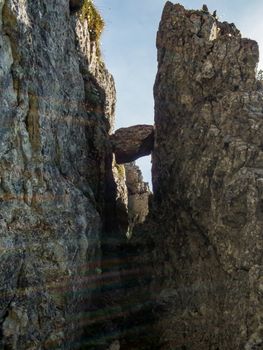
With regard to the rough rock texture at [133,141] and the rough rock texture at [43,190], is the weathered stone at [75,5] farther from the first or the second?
the rough rock texture at [133,141]

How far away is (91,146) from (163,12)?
1182 centimetres

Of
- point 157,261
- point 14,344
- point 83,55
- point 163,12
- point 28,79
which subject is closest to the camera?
point 14,344

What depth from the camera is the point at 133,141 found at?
36062 millimetres

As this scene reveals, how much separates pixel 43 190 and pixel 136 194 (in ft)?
82.5

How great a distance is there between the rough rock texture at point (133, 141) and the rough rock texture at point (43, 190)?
752 centimetres

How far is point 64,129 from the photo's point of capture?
2527cm

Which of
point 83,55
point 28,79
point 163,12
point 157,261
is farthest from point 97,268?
point 163,12

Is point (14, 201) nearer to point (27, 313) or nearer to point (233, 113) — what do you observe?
point (27, 313)

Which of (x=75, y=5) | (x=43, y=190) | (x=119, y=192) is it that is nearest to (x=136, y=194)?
(x=119, y=192)

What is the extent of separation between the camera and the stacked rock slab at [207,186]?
24.2 m

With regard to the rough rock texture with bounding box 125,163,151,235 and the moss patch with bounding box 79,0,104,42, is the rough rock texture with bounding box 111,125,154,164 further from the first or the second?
the rough rock texture with bounding box 125,163,151,235

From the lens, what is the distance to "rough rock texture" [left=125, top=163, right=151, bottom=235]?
43.6m

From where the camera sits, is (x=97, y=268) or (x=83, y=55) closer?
(x=97, y=268)

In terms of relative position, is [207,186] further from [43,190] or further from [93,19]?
[93,19]
